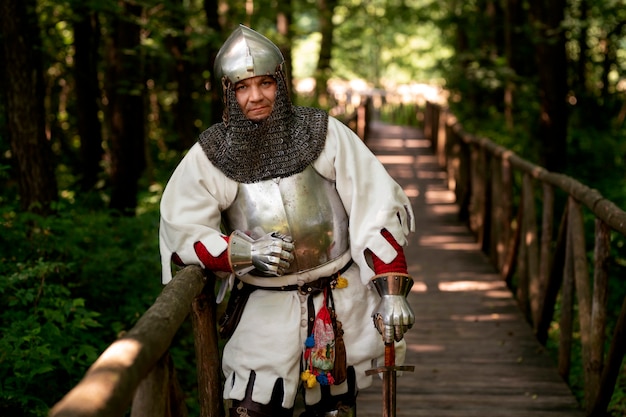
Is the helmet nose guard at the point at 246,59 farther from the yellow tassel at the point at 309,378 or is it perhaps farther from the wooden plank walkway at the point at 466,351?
the wooden plank walkway at the point at 466,351

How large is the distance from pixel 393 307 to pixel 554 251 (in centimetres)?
304

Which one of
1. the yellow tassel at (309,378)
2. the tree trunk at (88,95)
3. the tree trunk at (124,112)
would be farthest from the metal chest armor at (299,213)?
the tree trunk at (88,95)

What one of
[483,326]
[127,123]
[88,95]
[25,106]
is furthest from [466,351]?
[88,95]

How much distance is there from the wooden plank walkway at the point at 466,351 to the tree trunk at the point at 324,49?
27.1 ft

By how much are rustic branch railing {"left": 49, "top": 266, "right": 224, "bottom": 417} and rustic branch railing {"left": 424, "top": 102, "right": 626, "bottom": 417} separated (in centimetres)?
177

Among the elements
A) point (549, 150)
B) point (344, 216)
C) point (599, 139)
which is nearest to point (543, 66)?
point (549, 150)

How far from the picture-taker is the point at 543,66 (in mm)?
7809

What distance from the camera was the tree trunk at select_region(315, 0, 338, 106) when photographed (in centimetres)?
1546

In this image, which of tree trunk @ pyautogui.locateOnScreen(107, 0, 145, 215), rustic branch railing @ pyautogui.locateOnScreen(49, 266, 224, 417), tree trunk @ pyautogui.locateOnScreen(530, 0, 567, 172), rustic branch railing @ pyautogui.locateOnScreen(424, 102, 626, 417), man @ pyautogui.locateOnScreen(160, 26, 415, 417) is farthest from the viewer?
tree trunk @ pyautogui.locateOnScreen(530, 0, 567, 172)

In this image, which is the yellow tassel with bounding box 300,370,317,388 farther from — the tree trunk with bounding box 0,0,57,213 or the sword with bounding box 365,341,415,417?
the tree trunk with bounding box 0,0,57,213

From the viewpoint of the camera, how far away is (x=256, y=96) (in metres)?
2.57

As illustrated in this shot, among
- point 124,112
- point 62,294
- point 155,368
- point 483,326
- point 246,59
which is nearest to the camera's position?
point 155,368

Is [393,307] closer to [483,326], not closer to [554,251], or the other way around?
[483,326]

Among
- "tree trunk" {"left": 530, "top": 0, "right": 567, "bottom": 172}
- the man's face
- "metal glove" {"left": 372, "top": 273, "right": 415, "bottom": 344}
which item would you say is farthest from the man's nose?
"tree trunk" {"left": 530, "top": 0, "right": 567, "bottom": 172}
